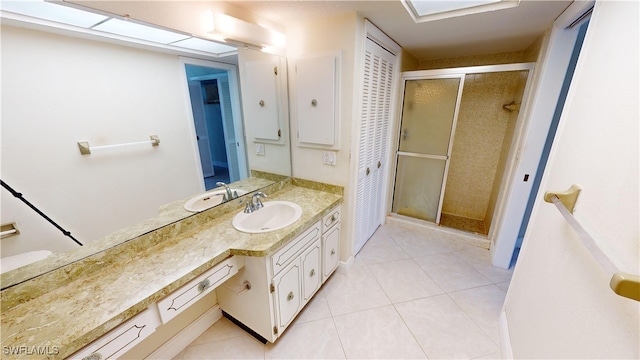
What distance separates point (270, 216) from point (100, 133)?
3.42 ft

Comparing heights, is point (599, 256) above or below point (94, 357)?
above

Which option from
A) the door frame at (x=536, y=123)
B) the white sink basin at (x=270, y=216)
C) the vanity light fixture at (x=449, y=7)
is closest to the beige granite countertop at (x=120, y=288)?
the white sink basin at (x=270, y=216)

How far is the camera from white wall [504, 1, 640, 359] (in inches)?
23.6

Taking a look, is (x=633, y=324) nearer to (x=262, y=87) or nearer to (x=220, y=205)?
(x=220, y=205)

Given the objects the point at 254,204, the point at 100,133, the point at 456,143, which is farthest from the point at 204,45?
the point at 456,143

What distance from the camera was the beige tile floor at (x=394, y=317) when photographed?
1.43m

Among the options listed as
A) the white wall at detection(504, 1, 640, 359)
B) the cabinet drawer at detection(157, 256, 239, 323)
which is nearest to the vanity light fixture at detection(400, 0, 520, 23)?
the white wall at detection(504, 1, 640, 359)

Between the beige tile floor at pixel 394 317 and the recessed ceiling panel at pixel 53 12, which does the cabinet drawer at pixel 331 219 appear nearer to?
the beige tile floor at pixel 394 317

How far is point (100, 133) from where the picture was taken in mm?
984

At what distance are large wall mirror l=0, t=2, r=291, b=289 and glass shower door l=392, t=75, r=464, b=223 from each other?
6.44ft

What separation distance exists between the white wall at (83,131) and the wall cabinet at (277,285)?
666 millimetres

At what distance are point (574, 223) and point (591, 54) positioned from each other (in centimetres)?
75

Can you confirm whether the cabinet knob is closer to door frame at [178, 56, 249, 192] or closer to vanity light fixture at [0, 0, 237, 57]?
door frame at [178, 56, 249, 192]

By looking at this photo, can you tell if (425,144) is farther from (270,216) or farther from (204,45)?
(204,45)
